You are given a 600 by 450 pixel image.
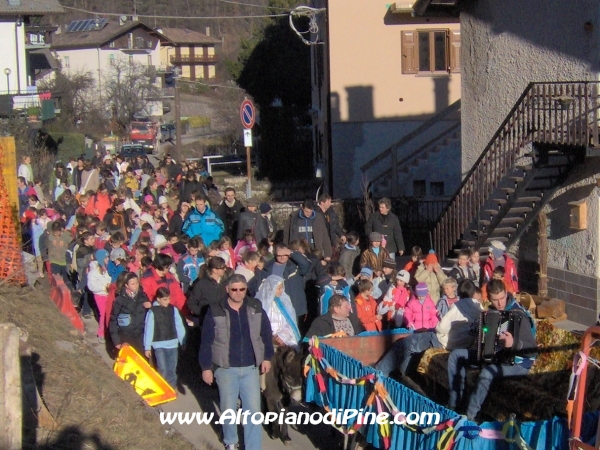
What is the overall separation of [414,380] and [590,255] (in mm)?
5724

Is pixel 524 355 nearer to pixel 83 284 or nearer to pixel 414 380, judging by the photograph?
pixel 414 380

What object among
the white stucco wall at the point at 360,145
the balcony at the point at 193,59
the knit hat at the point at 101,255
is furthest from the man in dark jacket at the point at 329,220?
the balcony at the point at 193,59

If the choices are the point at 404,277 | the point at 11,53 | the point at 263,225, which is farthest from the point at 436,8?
the point at 11,53

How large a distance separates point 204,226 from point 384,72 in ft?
42.3

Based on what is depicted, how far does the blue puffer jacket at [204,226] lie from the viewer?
14.1 m

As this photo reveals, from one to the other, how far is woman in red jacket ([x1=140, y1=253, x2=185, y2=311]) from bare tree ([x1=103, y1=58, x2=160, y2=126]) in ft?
164

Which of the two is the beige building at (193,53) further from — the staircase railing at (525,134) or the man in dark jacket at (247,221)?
the man in dark jacket at (247,221)

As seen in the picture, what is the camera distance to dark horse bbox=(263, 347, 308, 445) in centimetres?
895

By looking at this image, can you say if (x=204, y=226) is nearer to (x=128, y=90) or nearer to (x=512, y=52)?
(x=512, y=52)

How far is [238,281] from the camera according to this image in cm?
804

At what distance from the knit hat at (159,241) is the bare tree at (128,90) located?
47.0m

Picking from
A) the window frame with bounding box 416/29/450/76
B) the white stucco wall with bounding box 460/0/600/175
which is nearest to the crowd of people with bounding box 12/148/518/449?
the white stucco wall with bounding box 460/0/600/175

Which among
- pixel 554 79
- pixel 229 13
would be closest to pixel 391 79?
pixel 554 79

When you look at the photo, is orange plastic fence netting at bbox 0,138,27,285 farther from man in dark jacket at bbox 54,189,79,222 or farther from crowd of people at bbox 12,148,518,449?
man in dark jacket at bbox 54,189,79,222
